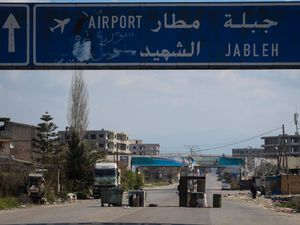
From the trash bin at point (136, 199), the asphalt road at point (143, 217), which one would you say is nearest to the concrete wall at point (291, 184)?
the trash bin at point (136, 199)

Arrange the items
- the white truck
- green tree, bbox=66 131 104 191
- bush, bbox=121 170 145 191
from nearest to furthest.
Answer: the white truck < green tree, bbox=66 131 104 191 < bush, bbox=121 170 145 191

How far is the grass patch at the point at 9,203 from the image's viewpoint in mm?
40550

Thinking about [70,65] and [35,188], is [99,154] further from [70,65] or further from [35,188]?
[70,65]

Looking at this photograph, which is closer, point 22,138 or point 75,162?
point 75,162

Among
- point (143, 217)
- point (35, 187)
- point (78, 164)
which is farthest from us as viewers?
point (78, 164)

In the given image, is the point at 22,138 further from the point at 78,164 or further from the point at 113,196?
the point at 113,196

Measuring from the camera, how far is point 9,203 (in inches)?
1661

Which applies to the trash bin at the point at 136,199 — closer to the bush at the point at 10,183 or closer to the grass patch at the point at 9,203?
the grass patch at the point at 9,203

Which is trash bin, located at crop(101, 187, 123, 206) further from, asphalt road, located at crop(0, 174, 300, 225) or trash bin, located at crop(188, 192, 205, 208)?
asphalt road, located at crop(0, 174, 300, 225)

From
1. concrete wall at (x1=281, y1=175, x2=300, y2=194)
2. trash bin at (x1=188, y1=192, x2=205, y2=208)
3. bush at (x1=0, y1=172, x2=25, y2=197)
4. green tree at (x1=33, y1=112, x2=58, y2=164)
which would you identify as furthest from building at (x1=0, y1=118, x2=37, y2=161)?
trash bin at (x1=188, y1=192, x2=205, y2=208)

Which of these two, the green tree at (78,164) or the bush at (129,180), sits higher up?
the green tree at (78,164)

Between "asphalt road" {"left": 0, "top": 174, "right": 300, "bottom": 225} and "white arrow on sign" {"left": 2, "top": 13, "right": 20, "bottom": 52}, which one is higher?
"white arrow on sign" {"left": 2, "top": 13, "right": 20, "bottom": 52}

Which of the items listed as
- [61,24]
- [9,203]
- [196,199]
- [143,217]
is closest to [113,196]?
[196,199]

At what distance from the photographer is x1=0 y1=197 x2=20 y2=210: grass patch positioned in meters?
40.5
